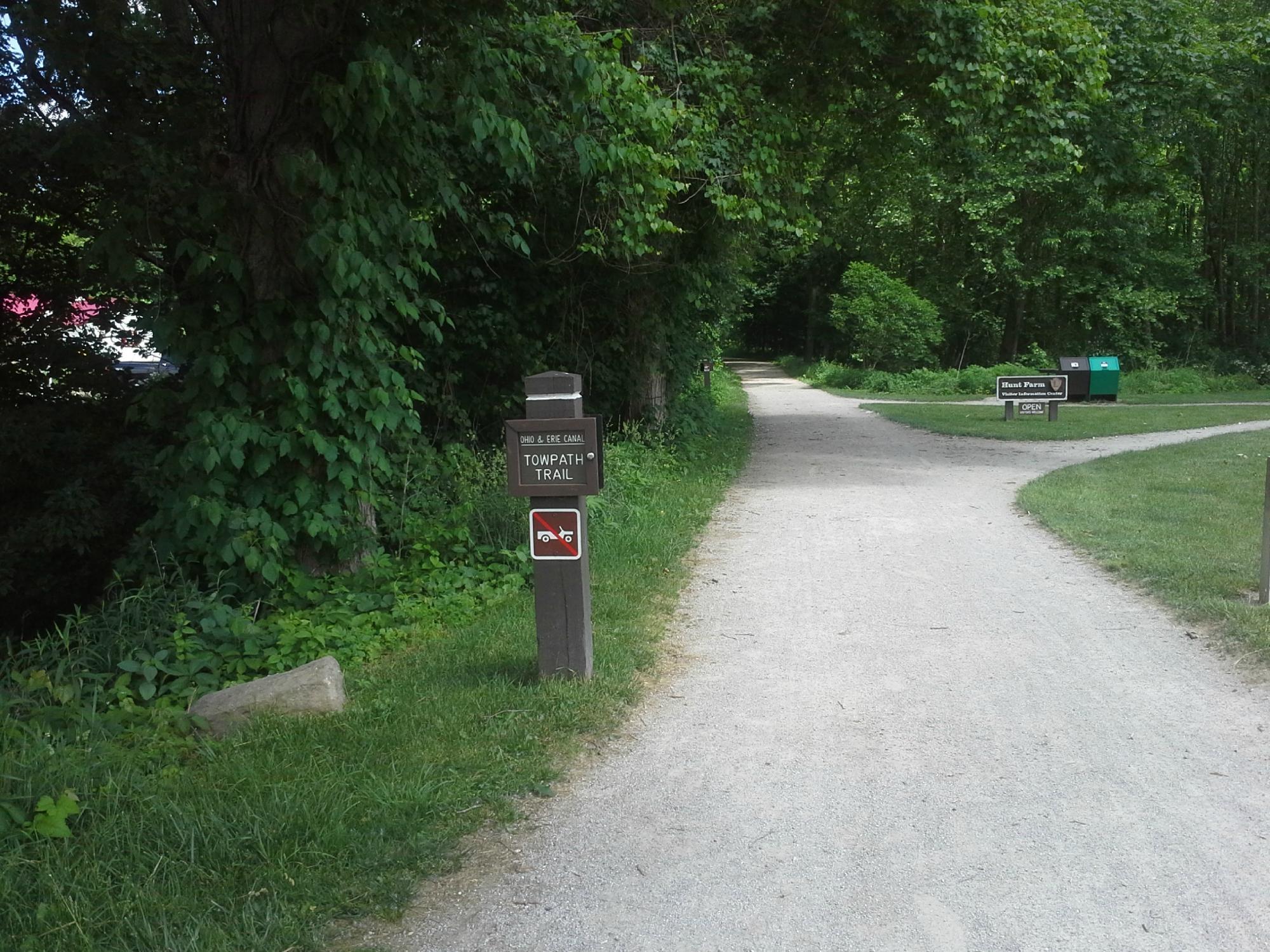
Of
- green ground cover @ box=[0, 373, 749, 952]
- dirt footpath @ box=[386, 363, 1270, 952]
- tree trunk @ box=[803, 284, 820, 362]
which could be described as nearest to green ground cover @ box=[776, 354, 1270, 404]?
tree trunk @ box=[803, 284, 820, 362]

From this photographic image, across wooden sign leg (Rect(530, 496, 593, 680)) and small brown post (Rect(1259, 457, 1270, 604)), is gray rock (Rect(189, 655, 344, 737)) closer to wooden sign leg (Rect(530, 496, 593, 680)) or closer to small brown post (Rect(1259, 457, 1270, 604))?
wooden sign leg (Rect(530, 496, 593, 680))

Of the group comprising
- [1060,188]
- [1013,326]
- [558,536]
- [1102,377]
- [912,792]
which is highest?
[1060,188]

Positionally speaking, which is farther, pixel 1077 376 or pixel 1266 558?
pixel 1077 376

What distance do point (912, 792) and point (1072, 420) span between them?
19.5m

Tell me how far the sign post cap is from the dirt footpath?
67.8 inches

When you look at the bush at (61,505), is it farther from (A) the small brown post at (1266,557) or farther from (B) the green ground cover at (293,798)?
(A) the small brown post at (1266,557)

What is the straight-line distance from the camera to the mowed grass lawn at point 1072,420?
2011cm

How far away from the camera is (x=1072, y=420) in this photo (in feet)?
73.5

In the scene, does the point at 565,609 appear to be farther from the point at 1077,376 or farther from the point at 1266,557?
the point at 1077,376

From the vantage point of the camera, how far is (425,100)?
7508 millimetres

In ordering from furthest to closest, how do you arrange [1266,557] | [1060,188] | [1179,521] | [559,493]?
1. [1060,188]
2. [1179,521]
3. [1266,557]
4. [559,493]

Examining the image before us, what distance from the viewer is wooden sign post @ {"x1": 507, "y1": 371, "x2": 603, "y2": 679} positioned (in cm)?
570

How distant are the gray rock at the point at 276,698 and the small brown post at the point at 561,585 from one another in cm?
111

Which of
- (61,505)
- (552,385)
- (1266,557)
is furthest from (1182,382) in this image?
(552,385)
